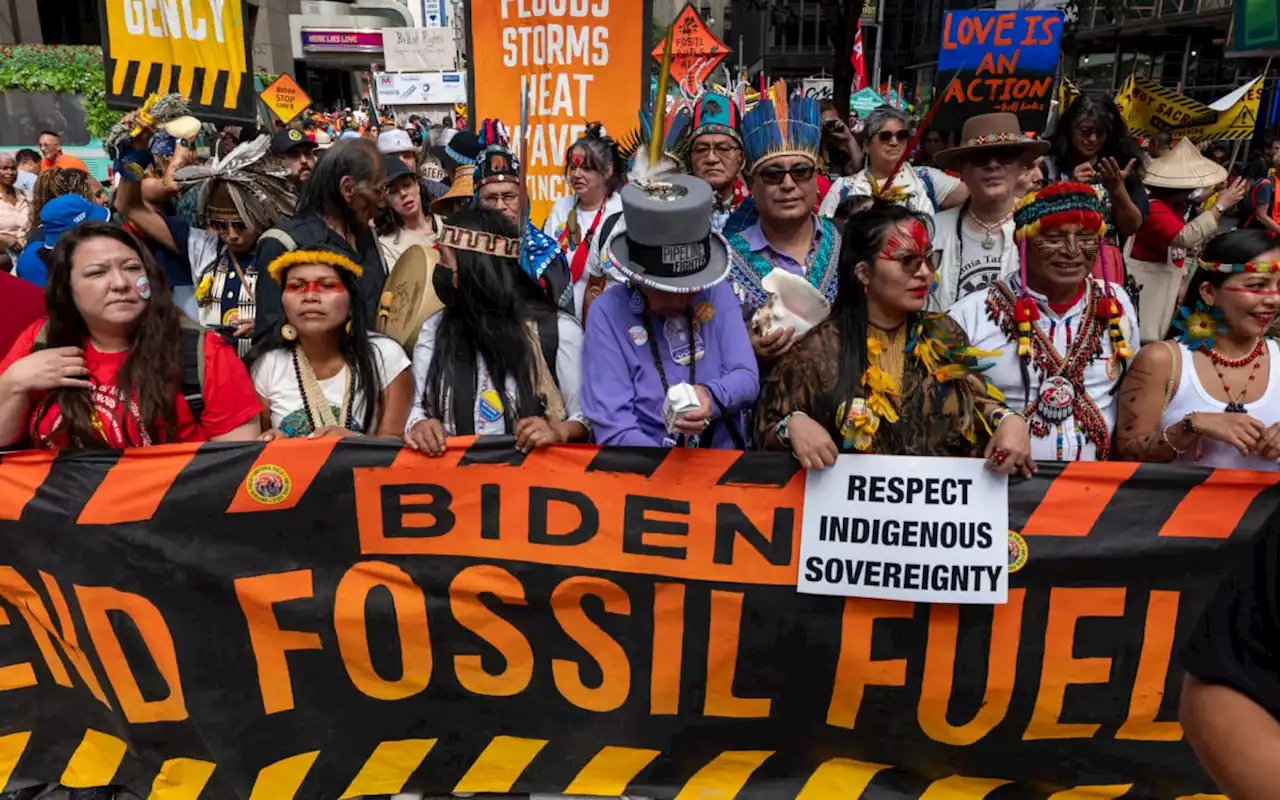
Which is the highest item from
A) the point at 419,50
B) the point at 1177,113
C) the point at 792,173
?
the point at 419,50

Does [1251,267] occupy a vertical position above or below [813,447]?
above

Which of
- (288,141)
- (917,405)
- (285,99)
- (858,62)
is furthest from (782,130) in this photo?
(285,99)

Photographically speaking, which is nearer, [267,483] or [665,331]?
[267,483]

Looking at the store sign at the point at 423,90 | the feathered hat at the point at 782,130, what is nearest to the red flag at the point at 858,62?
the feathered hat at the point at 782,130

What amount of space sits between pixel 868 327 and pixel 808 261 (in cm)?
76

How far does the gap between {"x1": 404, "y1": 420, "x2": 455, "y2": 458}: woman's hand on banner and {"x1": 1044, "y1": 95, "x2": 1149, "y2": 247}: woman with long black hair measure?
358cm

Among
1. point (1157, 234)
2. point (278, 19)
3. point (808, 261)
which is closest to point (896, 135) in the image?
point (1157, 234)

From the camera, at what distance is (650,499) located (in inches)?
99.6

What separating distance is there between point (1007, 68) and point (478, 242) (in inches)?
168

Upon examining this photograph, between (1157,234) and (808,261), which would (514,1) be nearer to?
(808,261)

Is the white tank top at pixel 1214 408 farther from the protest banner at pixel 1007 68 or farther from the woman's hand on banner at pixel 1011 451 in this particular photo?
the protest banner at pixel 1007 68

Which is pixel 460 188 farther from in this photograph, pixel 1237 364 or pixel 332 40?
pixel 332 40

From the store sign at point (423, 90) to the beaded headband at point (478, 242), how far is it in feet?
89.3

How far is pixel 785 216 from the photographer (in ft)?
10.4
